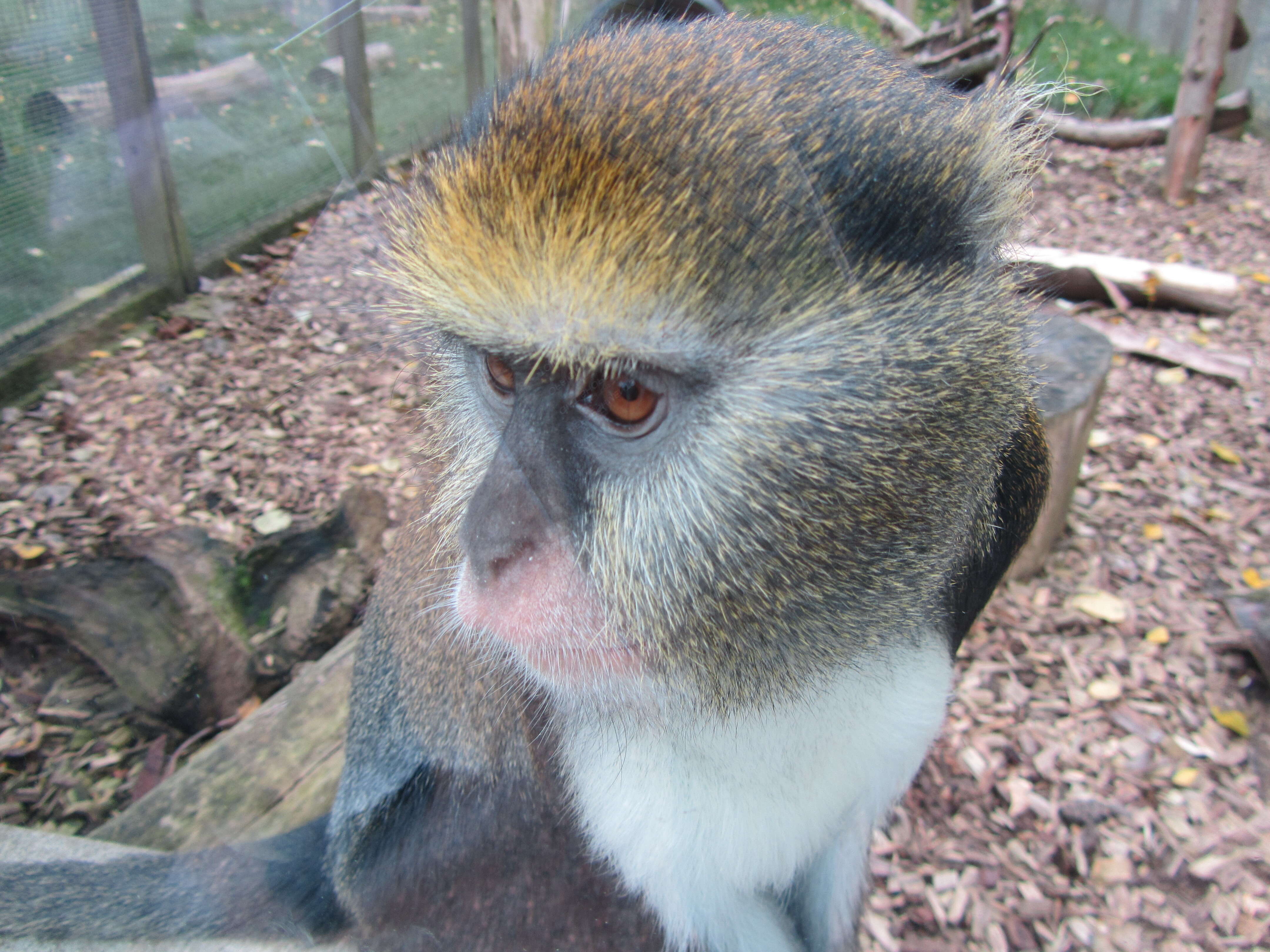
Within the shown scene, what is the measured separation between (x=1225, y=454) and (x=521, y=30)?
3.49 meters

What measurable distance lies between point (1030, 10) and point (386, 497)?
4.48ft

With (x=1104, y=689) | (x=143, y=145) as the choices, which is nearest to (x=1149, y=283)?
(x=1104, y=689)

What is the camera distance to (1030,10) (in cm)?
109

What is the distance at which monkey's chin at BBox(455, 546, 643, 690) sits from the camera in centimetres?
106

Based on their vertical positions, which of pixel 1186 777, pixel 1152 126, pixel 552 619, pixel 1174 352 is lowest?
pixel 1186 777

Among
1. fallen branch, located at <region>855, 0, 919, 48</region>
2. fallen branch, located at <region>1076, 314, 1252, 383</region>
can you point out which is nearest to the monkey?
fallen branch, located at <region>855, 0, 919, 48</region>

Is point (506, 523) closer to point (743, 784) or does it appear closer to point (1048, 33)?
point (743, 784)

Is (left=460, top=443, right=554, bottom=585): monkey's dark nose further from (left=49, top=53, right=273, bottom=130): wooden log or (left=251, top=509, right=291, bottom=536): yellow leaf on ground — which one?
(left=251, top=509, right=291, bottom=536): yellow leaf on ground

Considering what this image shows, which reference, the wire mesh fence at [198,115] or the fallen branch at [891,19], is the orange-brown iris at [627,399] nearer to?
the wire mesh fence at [198,115]

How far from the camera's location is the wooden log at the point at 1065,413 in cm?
285

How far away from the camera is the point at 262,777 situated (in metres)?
1.64

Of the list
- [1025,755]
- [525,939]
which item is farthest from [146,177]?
[1025,755]

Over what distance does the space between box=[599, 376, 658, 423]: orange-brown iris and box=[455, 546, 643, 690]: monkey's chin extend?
0.61 ft

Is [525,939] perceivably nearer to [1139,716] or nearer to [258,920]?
[258,920]
